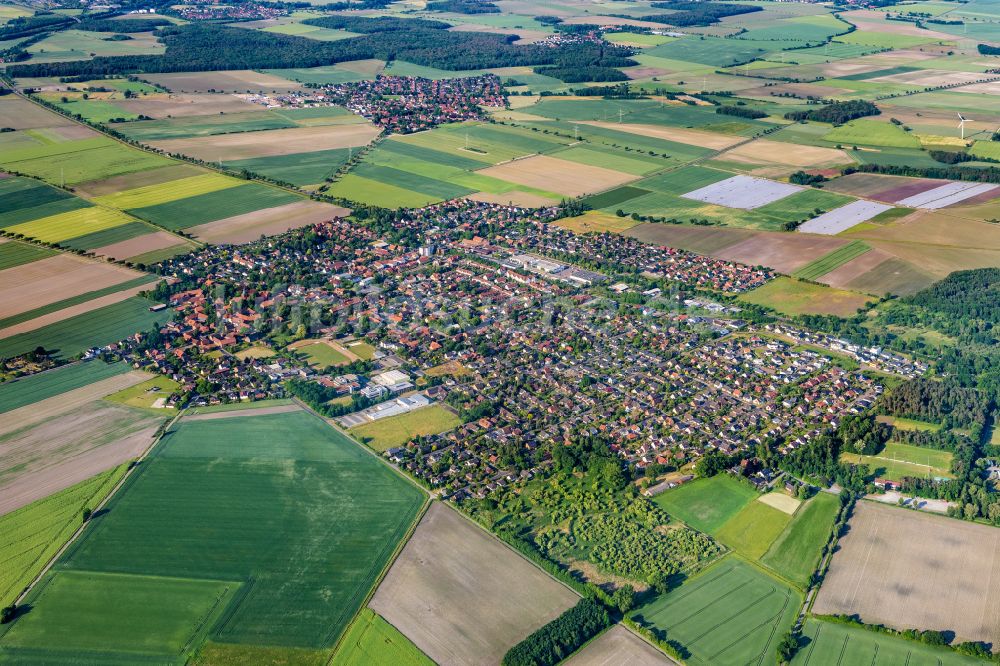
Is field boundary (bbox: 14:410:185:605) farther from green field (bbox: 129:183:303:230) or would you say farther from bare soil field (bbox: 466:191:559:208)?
bare soil field (bbox: 466:191:559:208)

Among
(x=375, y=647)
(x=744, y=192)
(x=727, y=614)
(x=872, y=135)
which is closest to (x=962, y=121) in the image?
(x=872, y=135)

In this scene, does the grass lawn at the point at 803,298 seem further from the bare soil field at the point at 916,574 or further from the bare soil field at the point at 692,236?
the bare soil field at the point at 916,574

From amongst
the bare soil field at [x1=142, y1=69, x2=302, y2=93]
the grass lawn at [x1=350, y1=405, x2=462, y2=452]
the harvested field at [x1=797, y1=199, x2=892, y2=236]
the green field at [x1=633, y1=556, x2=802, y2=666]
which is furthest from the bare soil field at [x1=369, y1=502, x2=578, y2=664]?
the bare soil field at [x1=142, y1=69, x2=302, y2=93]

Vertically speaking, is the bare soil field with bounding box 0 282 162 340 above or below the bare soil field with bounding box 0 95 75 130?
below

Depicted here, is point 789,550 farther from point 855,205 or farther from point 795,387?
point 855,205

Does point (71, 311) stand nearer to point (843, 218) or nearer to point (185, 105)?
point (843, 218)

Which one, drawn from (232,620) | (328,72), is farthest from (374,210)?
(328,72)

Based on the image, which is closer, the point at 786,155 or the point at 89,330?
the point at 89,330
